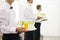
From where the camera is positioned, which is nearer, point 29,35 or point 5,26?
point 5,26

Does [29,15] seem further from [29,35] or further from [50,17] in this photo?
[50,17]

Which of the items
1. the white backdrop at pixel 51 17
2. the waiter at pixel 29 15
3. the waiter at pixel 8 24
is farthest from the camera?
the white backdrop at pixel 51 17

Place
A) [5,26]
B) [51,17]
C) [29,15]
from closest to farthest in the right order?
[5,26], [29,15], [51,17]

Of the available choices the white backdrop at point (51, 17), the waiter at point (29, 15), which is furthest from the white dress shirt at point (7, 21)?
the white backdrop at point (51, 17)

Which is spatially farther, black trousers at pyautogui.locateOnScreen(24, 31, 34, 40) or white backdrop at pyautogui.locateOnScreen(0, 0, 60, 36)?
white backdrop at pyautogui.locateOnScreen(0, 0, 60, 36)

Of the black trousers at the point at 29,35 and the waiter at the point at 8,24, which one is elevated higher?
the waiter at the point at 8,24

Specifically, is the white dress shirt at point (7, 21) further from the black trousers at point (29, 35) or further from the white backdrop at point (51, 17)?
the white backdrop at point (51, 17)

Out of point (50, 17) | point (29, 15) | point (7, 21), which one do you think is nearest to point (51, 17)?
point (50, 17)

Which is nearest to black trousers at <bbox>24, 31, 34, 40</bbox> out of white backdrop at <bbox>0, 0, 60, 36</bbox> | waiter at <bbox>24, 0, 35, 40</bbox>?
waiter at <bbox>24, 0, 35, 40</bbox>

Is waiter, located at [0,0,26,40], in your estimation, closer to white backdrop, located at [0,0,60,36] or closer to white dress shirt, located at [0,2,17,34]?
white dress shirt, located at [0,2,17,34]

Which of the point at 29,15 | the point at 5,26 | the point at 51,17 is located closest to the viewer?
the point at 5,26

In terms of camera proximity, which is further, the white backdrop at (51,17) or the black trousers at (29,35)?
the white backdrop at (51,17)

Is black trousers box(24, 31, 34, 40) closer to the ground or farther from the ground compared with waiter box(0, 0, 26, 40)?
closer to the ground

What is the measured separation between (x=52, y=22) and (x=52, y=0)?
29.2 inches
